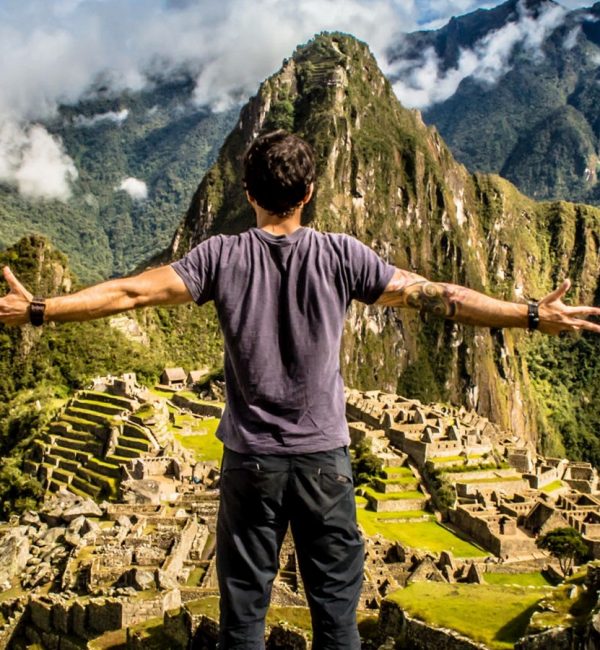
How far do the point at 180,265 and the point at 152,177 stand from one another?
181m

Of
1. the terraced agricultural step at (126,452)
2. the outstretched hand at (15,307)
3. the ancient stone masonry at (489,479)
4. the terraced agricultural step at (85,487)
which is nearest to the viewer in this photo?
the outstretched hand at (15,307)

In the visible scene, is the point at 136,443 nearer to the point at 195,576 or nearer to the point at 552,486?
the point at 195,576

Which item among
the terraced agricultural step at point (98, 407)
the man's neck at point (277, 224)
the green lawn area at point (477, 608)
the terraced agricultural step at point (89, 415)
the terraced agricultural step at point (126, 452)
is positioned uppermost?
the man's neck at point (277, 224)

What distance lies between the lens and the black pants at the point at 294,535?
4.41 m

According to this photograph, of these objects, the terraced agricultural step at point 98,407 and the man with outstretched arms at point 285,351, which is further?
the terraced agricultural step at point 98,407

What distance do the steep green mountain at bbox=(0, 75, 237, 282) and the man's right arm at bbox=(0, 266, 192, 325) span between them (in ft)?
411

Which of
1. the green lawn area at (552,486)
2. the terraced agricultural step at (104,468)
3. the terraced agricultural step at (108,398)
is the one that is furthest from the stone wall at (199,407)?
the green lawn area at (552,486)

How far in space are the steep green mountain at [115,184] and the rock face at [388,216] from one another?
33.7 metres

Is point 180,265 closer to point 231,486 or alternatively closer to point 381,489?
point 231,486

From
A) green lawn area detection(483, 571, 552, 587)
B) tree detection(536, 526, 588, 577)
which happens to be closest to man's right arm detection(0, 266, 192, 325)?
green lawn area detection(483, 571, 552, 587)

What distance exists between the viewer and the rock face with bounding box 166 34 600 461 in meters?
115

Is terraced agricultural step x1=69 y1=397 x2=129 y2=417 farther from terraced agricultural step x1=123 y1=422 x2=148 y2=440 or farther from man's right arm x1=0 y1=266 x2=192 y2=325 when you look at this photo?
man's right arm x1=0 y1=266 x2=192 y2=325

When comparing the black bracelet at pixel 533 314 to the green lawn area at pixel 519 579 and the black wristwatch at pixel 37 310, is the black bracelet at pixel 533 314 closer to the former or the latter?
the black wristwatch at pixel 37 310

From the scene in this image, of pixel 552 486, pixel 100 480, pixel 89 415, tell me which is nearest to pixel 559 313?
A: pixel 100 480
